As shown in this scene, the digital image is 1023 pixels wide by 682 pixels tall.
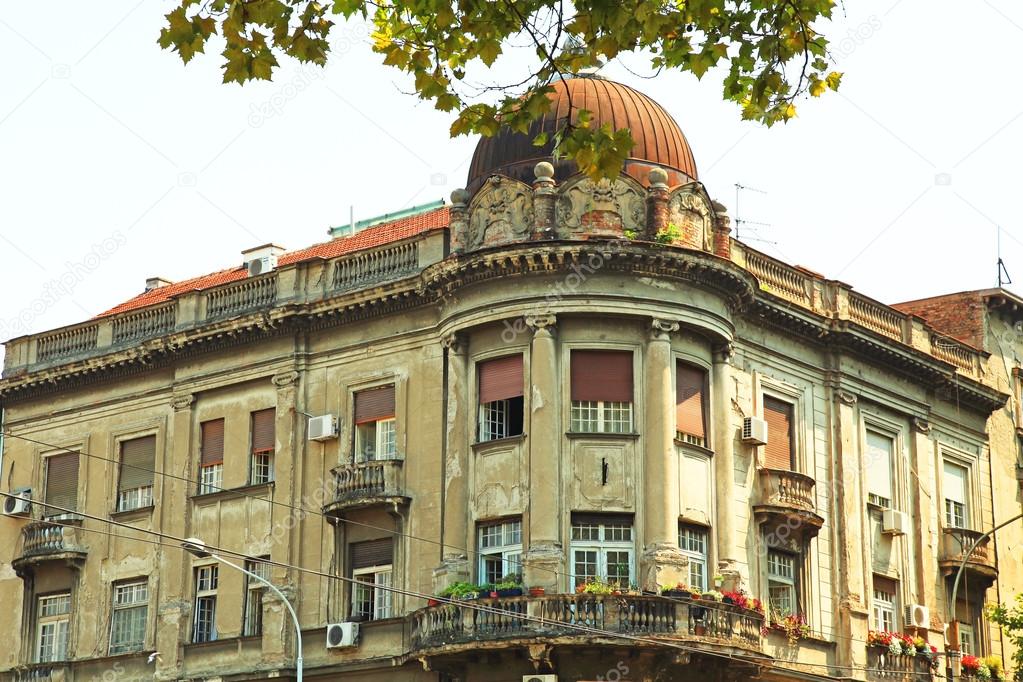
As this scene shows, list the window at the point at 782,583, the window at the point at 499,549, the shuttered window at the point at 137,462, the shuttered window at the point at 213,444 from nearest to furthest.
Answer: the window at the point at 499,549 < the window at the point at 782,583 < the shuttered window at the point at 213,444 < the shuttered window at the point at 137,462

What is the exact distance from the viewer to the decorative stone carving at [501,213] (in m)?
37.4

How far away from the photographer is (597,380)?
3684 cm

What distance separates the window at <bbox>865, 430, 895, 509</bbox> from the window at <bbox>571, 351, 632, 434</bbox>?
868cm

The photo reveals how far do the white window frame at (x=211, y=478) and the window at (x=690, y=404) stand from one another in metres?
11.3

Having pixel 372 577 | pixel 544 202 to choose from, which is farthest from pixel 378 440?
pixel 544 202

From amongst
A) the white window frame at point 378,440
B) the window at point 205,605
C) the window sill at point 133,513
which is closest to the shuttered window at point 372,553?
the white window frame at point 378,440

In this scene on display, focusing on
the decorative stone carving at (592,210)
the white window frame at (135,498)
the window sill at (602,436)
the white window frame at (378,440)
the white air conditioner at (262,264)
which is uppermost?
the white air conditioner at (262,264)

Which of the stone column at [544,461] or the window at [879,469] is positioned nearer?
the stone column at [544,461]

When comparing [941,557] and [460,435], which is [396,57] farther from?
[941,557]

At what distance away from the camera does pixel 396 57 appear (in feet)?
56.8

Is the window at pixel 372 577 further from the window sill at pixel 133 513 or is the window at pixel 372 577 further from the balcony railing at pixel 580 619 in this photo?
the window sill at pixel 133 513

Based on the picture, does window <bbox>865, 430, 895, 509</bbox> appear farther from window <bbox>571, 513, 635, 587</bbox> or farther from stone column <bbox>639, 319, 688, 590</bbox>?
window <bbox>571, 513, 635, 587</bbox>

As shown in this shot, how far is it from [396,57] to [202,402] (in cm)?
2685

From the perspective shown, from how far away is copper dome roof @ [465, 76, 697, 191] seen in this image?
127ft
